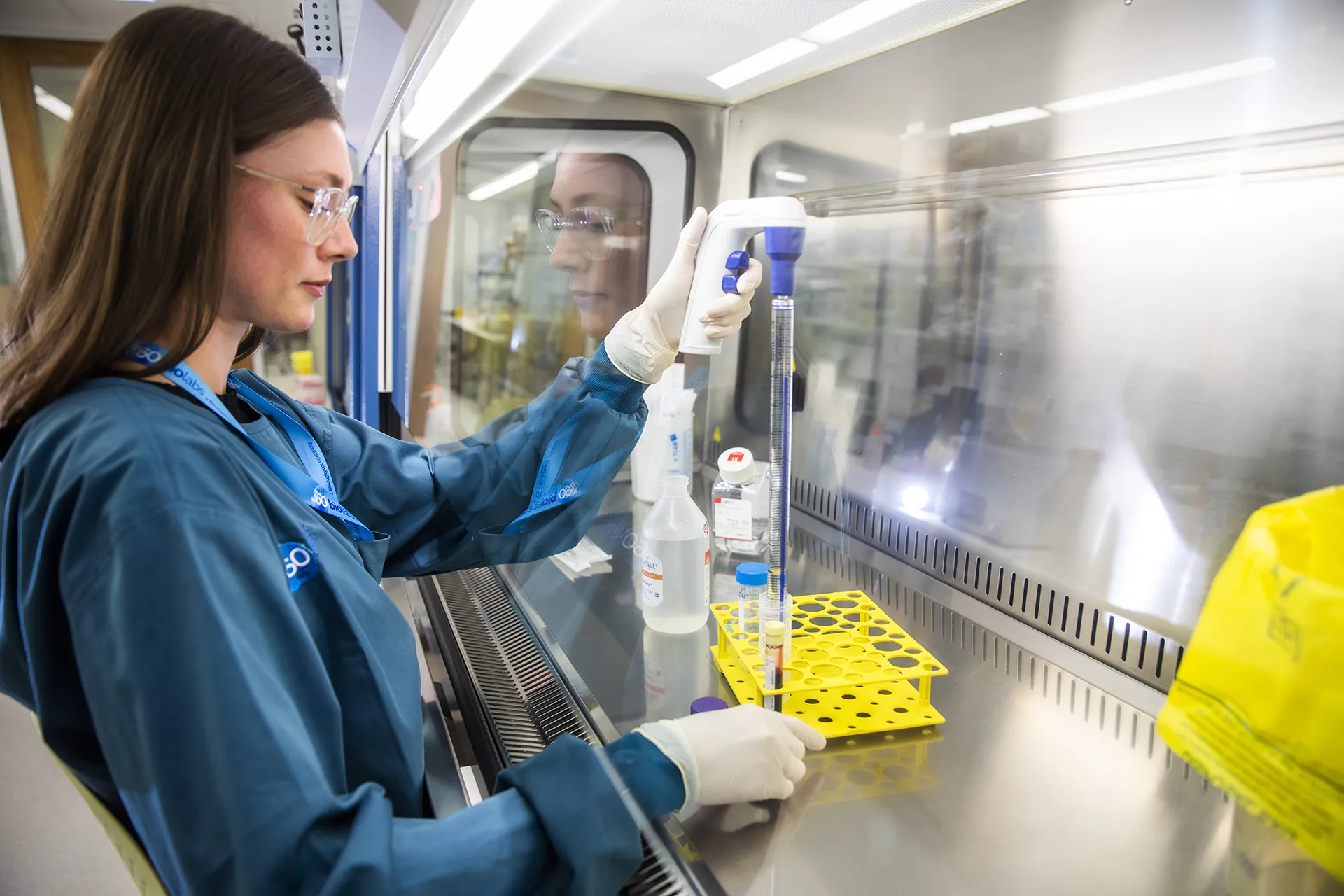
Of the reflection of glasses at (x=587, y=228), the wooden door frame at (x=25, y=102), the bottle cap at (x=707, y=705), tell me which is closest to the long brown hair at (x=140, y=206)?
the bottle cap at (x=707, y=705)

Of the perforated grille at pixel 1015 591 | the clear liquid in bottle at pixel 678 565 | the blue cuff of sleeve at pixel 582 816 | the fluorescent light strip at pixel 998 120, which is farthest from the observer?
the clear liquid in bottle at pixel 678 565

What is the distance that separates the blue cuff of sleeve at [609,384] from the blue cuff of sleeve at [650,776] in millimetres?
666

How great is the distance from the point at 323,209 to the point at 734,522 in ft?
3.18

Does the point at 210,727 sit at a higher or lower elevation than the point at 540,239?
lower

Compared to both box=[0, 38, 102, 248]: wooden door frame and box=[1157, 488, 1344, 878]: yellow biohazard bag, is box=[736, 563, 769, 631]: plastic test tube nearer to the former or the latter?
box=[1157, 488, 1344, 878]: yellow biohazard bag

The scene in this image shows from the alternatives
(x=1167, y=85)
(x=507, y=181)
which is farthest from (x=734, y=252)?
(x=507, y=181)

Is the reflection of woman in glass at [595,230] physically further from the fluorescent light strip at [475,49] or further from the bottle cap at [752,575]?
the bottle cap at [752,575]

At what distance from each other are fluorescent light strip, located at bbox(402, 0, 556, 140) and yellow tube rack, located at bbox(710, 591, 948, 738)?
3.28 feet

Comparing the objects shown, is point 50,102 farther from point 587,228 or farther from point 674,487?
point 674,487

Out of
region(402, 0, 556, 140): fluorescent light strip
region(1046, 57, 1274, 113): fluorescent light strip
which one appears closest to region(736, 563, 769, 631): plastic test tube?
region(1046, 57, 1274, 113): fluorescent light strip

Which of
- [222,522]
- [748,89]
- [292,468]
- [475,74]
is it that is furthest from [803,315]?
[222,522]

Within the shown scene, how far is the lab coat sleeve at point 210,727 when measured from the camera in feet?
2.07

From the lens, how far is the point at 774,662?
1.04 m

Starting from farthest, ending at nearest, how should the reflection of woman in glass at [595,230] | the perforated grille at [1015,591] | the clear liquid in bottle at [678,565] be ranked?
the reflection of woman in glass at [595,230], the clear liquid in bottle at [678,565], the perforated grille at [1015,591]
